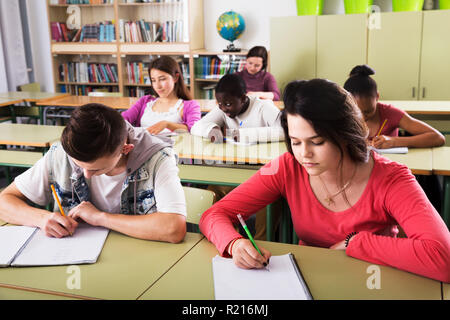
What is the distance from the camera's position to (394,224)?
1399 mm

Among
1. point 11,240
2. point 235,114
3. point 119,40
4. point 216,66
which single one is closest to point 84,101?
point 119,40

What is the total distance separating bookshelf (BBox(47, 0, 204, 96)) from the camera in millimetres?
5699

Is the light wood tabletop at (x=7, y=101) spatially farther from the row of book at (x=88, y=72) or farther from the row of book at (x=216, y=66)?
the row of book at (x=216, y=66)

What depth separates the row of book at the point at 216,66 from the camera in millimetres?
5559

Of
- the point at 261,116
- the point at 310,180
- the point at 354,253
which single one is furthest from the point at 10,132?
the point at 354,253

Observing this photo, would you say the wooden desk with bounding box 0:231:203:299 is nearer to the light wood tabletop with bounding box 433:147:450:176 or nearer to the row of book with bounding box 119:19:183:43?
the light wood tabletop with bounding box 433:147:450:176

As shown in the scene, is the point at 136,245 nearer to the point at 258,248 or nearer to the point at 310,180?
the point at 258,248

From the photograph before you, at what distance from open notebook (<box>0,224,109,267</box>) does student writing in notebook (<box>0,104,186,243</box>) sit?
0.09ft

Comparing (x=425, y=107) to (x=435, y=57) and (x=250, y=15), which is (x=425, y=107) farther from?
(x=250, y=15)

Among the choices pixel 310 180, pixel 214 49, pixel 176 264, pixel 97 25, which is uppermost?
pixel 97 25

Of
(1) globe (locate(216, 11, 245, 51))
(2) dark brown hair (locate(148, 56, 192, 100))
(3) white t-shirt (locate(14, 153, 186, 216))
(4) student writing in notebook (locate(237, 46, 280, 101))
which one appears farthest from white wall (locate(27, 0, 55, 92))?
(3) white t-shirt (locate(14, 153, 186, 216))

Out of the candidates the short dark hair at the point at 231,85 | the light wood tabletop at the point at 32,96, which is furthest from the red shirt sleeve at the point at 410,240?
the light wood tabletop at the point at 32,96

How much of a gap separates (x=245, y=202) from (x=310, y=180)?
0.23 meters

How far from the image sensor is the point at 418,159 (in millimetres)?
2293
